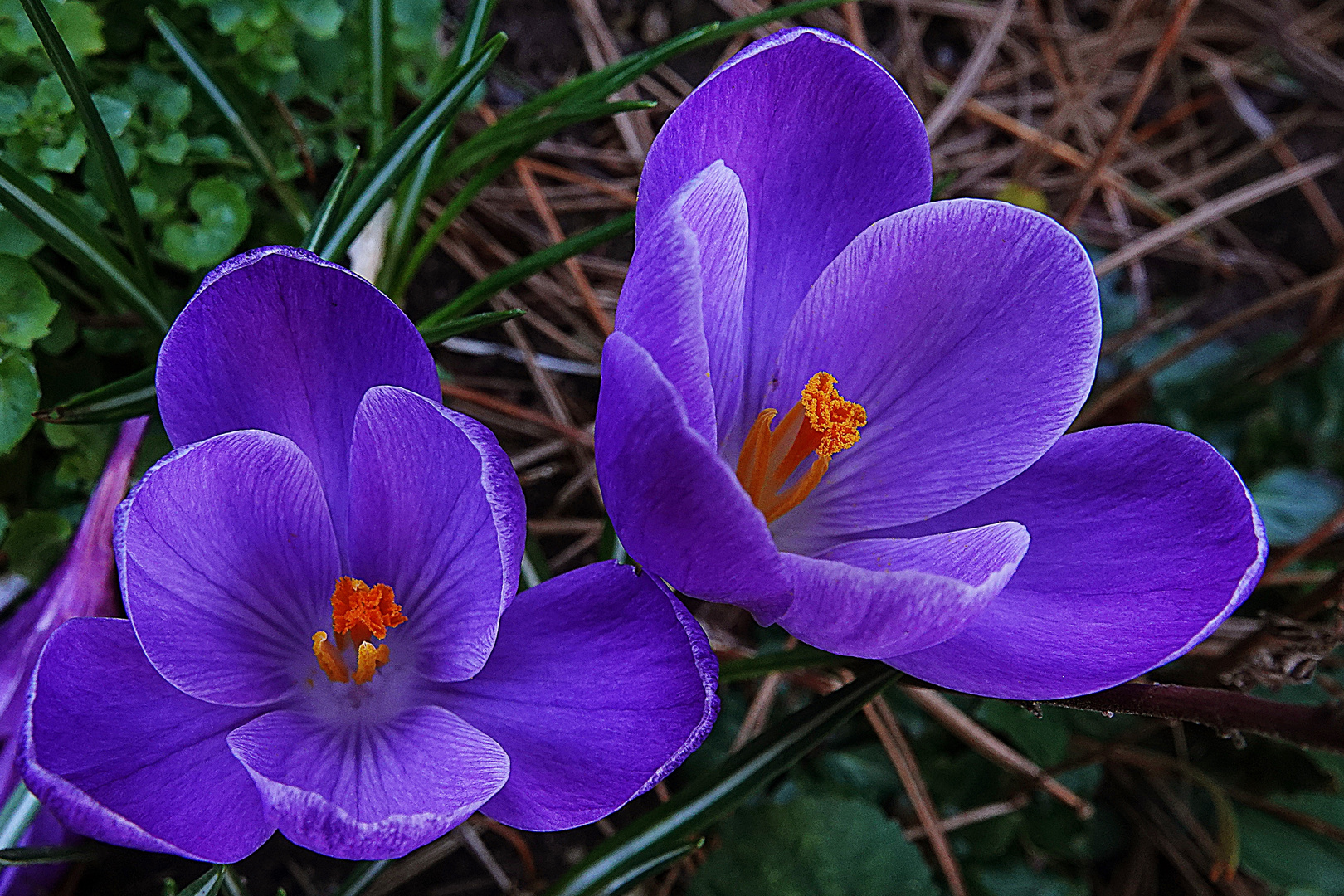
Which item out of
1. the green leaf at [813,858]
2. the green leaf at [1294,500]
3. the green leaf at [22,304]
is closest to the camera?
the green leaf at [22,304]

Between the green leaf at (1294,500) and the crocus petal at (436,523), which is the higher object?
the crocus petal at (436,523)

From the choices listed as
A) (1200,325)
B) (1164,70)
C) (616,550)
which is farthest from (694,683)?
(1164,70)

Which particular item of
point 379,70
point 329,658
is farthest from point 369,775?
point 379,70

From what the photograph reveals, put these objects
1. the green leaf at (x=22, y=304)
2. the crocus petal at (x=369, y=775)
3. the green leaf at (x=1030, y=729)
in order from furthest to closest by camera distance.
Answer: the green leaf at (x=1030, y=729) < the green leaf at (x=22, y=304) < the crocus petal at (x=369, y=775)

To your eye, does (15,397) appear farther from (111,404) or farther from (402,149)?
(402,149)

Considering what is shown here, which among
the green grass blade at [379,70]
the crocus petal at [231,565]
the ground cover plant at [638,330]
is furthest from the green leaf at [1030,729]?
the green grass blade at [379,70]

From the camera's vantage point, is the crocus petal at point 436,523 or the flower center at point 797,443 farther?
the flower center at point 797,443

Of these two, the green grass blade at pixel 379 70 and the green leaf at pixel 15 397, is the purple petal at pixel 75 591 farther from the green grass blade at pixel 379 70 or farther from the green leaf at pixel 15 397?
the green grass blade at pixel 379 70

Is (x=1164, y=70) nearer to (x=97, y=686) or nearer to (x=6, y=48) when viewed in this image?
(x=6, y=48)

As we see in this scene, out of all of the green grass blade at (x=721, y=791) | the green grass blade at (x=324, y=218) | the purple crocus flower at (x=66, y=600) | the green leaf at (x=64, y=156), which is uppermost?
the green leaf at (x=64, y=156)
